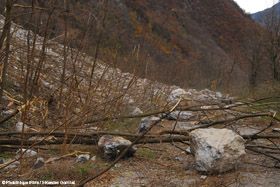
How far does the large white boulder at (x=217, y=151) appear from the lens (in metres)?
2.38

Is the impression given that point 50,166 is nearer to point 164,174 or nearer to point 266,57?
point 164,174

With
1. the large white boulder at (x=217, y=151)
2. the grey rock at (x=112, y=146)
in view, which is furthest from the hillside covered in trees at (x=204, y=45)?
the large white boulder at (x=217, y=151)

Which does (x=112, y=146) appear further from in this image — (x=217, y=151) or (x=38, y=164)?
(x=217, y=151)

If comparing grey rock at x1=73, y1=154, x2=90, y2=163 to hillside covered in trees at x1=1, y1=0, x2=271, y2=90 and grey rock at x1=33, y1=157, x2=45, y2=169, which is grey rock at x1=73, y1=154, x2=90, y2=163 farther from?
hillside covered in trees at x1=1, y1=0, x2=271, y2=90

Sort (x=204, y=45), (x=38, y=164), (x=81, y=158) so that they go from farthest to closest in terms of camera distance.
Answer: (x=204, y=45) → (x=81, y=158) → (x=38, y=164)

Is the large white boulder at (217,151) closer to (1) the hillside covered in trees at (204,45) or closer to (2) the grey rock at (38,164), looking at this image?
(2) the grey rock at (38,164)

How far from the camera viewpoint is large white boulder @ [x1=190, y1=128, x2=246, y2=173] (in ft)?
7.82

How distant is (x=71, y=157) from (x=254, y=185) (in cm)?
185

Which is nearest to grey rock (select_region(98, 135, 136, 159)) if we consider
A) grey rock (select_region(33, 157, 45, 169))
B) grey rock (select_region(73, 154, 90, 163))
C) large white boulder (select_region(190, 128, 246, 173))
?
grey rock (select_region(73, 154, 90, 163))

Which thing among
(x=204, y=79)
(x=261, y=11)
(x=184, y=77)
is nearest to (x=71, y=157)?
(x=261, y=11)

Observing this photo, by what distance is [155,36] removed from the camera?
4164 mm

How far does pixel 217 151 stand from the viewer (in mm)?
2383

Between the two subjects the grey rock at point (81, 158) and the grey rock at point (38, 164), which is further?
the grey rock at point (81, 158)

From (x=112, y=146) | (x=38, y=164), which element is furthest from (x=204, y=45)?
(x=38, y=164)
